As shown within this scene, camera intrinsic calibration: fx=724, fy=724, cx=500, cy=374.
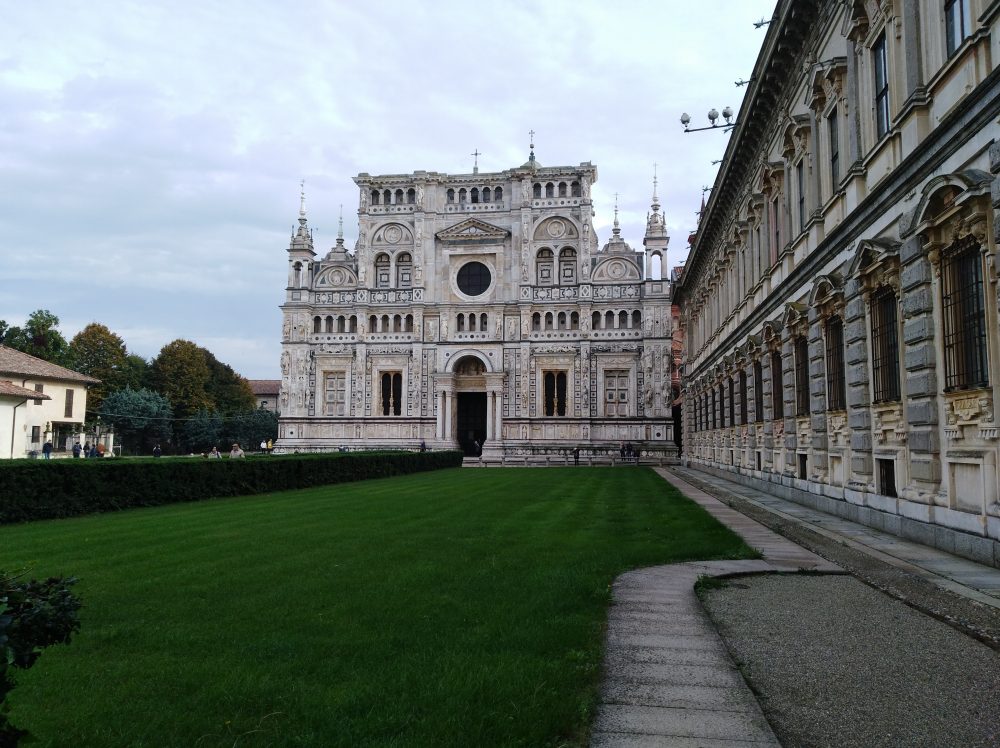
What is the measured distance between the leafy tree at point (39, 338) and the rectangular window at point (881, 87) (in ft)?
209

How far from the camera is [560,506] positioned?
17.0 m

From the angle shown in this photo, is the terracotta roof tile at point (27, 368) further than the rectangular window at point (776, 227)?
Yes

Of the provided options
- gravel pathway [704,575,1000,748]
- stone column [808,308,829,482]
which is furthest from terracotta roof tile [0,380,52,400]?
gravel pathway [704,575,1000,748]

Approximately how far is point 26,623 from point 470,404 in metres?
51.1

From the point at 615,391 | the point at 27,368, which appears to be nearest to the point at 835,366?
the point at 615,391

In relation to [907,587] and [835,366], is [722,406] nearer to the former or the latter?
[835,366]

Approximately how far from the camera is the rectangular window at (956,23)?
30.5ft

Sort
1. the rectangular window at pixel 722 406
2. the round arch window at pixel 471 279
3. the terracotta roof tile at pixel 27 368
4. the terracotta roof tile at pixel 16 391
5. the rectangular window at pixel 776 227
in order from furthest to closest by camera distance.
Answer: the round arch window at pixel 471 279, the terracotta roof tile at pixel 27 368, the terracotta roof tile at pixel 16 391, the rectangular window at pixel 722 406, the rectangular window at pixel 776 227

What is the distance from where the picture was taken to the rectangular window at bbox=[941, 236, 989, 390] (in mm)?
9055

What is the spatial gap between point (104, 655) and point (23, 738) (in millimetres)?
2822

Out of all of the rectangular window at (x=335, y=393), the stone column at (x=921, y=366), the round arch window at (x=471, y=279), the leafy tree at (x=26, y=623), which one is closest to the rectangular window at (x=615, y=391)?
the round arch window at (x=471, y=279)

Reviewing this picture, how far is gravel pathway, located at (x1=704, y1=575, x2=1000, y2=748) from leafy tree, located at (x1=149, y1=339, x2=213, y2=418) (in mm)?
69806

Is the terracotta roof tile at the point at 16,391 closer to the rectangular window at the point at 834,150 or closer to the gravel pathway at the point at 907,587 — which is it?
the gravel pathway at the point at 907,587

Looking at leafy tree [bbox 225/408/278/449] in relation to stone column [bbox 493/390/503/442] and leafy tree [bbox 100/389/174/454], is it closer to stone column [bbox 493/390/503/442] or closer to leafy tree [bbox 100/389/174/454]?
leafy tree [bbox 100/389/174/454]
